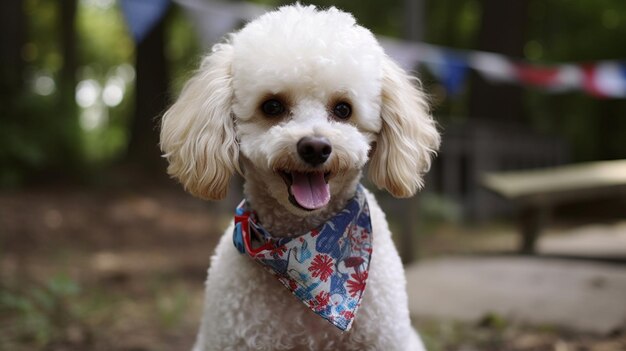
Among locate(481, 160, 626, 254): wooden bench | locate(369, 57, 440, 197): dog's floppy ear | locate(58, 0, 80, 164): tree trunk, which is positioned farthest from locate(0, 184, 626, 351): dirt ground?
locate(369, 57, 440, 197): dog's floppy ear

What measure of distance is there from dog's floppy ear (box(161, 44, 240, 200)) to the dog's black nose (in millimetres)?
353

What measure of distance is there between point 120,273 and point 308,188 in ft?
13.6

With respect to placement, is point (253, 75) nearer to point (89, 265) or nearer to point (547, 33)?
point (89, 265)

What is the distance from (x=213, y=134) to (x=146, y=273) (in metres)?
4.14

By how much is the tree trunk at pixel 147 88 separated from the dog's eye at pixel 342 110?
34.2ft

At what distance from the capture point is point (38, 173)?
10.6m

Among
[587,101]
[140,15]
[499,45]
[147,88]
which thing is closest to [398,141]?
[140,15]

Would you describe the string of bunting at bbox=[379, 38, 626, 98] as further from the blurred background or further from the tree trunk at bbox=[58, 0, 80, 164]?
the tree trunk at bbox=[58, 0, 80, 164]

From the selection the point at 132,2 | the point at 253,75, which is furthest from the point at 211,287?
the point at 132,2

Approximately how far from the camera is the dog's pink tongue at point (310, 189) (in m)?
2.32

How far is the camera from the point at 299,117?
2.40 metres

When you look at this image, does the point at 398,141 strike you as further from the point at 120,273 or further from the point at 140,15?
the point at 120,273

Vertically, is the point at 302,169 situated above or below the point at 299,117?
below

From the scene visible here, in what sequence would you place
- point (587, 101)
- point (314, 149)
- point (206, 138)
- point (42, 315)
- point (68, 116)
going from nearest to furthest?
1. point (314, 149)
2. point (206, 138)
3. point (42, 315)
4. point (68, 116)
5. point (587, 101)
